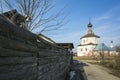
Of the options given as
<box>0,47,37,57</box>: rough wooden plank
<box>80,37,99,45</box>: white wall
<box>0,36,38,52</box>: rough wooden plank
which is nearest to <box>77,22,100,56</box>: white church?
<box>80,37,99,45</box>: white wall

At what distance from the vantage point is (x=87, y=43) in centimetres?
10888

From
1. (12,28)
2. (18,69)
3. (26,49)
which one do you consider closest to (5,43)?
(12,28)

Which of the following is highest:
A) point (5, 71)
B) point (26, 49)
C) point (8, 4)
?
point (8, 4)

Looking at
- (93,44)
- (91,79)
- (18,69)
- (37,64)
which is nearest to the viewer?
(18,69)

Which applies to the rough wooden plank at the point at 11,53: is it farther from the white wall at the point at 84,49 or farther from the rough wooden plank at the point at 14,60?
the white wall at the point at 84,49

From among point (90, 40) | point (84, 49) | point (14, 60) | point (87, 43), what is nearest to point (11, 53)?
point (14, 60)

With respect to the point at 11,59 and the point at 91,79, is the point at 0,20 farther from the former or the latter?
the point at 91,79

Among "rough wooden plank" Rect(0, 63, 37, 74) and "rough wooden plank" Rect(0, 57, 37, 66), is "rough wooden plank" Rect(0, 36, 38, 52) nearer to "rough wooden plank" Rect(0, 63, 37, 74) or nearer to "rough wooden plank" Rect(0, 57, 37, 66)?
"rough wooden plank" Rect(0, 57, 37, 66)

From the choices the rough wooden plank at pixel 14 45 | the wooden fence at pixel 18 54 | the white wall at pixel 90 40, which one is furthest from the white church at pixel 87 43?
the rough wooden plank at pixel 14 45

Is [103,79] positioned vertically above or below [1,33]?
below

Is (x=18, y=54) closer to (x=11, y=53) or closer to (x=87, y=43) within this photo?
(x=11, y=53)

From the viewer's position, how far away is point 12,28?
2885mm

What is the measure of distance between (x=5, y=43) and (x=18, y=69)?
644 millimetres

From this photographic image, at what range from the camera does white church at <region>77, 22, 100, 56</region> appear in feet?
348
